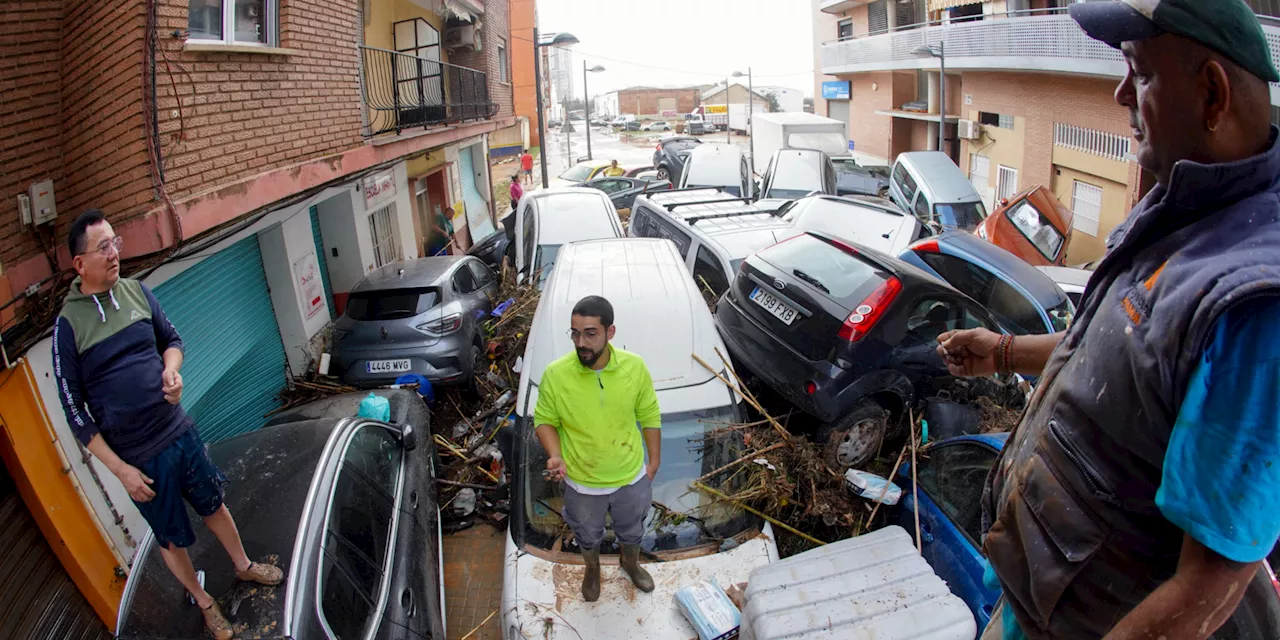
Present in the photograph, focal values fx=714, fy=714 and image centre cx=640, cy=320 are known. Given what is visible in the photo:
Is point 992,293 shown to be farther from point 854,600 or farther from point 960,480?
point 854,600

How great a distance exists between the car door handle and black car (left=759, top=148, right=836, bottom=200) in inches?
459

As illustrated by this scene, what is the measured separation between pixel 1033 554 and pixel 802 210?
847cm

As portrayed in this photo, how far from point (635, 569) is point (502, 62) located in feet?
56.1

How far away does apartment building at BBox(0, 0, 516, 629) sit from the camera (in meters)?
4.25

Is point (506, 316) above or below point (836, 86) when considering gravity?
below

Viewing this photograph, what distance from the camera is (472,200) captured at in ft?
→ 63.5

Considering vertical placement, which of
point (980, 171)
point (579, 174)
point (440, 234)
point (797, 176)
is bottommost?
point (440, 234)

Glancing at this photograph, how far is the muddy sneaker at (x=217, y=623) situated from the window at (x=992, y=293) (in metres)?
6.03

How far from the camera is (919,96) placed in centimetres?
3189

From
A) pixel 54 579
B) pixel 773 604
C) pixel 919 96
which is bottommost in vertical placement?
pixel 54 579

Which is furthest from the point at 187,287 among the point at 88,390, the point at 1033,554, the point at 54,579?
the point at 1033,554

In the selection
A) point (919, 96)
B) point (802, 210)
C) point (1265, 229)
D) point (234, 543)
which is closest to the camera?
point (1265, 229)

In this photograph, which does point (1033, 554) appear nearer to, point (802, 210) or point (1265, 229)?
point (1265, 229)

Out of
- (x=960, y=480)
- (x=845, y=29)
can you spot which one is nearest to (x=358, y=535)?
(x=960, y=480)
